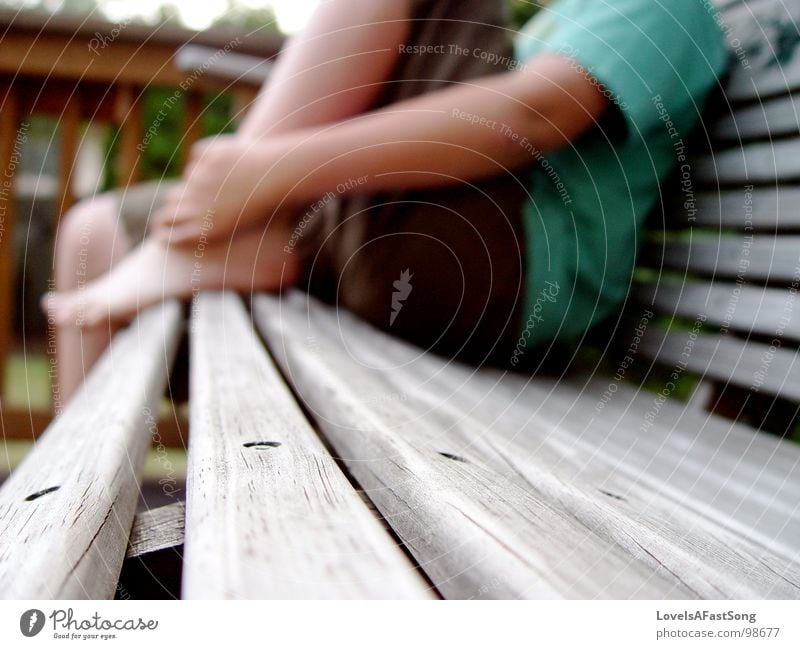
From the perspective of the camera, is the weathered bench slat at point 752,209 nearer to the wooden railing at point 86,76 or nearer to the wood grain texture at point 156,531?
the wood grain texture at point 156,531

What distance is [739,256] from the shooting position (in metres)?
0.65

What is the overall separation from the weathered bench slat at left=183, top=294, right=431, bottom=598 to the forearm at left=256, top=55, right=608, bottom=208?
31 cm

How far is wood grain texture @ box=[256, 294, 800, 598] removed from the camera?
0.34 meters

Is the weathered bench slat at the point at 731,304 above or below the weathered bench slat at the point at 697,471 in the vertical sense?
above

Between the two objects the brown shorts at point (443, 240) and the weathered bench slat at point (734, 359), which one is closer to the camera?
the weathered bench slat at point (734, 359)

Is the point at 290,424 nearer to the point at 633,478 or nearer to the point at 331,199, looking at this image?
the point at 633,478

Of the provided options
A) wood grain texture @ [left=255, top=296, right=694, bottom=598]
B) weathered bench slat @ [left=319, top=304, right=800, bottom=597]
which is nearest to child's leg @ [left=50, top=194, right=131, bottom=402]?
weathered bench slat @ [left=319, top=304, right=800, bottom=597]

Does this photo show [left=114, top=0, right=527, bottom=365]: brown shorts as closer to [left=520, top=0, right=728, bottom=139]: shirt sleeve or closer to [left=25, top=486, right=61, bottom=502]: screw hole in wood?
[left=520, top=0, right=728, bottom=139]: shirt sleeve

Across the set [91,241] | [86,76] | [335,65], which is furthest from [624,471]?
[86,76]

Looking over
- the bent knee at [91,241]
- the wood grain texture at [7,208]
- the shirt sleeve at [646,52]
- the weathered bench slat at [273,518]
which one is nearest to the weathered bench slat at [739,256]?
the shirt sleeve at [646,52]

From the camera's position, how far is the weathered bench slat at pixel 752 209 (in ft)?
2.01

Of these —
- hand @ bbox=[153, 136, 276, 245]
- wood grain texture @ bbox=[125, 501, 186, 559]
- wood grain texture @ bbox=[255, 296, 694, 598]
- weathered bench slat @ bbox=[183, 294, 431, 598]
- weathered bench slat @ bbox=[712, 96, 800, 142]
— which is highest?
weathered bench slat @ bbox=[712, 96, 800, 142]

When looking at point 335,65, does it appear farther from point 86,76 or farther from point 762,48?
point 86,76

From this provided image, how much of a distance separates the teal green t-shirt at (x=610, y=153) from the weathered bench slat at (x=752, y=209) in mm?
49
